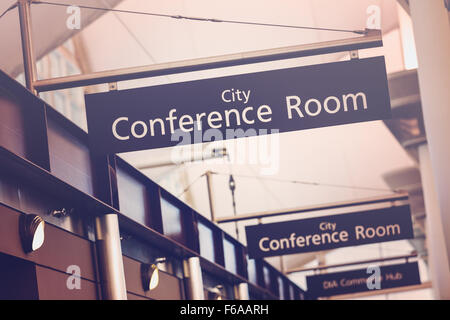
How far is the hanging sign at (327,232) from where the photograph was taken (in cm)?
869

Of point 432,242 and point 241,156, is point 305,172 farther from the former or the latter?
point 432,242

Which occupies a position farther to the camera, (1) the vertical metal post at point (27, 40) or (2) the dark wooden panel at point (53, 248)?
(1) the vertical metal post at point (27, 40)

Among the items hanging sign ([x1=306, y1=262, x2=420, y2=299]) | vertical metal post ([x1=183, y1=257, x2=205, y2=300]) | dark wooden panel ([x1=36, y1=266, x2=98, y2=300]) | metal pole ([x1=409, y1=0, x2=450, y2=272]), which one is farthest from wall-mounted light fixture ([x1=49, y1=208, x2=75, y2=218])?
hanging sign ([x1=306, y1=262, x2=420, y2=299])

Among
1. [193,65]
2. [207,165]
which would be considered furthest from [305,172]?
[193,65]

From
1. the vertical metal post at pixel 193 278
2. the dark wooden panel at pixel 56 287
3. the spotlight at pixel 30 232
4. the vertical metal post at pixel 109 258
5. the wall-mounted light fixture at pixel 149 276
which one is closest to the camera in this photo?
the spotlight at pixel 30 232

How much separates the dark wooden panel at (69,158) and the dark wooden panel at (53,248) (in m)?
0.40

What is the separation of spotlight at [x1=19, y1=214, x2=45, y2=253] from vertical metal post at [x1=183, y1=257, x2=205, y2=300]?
3.62m

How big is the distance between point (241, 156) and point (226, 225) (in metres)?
3.79

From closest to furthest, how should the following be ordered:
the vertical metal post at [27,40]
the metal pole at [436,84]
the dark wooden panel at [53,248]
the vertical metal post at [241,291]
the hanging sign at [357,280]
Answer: the dark wooden panel at [53,248] < the metal pole at [436,84] < the vertical metal post at [27,40] < the vertical metal post at [241,291] < the hanging sign at [357,280]

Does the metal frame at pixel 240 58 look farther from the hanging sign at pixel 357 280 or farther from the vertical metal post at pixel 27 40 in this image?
the hanging sign at pixel 357 280

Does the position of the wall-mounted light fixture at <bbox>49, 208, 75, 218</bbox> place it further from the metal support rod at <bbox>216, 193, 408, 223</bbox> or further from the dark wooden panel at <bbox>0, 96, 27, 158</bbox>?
the metal support rod at <bbox>216, 193, 408, 223</bbox>

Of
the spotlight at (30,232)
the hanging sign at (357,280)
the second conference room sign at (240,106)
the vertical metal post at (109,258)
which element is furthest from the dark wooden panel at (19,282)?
the hanging sign at (357,280)

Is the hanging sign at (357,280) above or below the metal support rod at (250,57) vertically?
below

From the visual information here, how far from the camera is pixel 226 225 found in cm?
1809
